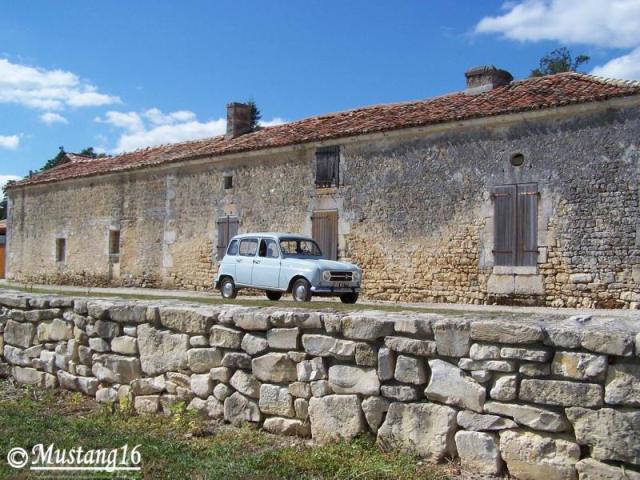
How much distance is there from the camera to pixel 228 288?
13.4 meters

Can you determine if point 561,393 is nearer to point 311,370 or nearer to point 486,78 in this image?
point 311,370

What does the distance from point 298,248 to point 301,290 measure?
1193 millimetres

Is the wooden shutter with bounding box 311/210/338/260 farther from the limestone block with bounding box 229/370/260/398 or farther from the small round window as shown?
the limestone block with bounding box 229/370/260/398

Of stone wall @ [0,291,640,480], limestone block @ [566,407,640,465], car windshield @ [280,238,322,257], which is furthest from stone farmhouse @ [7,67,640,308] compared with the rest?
limestone block @ [566,407,640,465]

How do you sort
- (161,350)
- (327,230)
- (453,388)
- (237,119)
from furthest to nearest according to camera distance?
(237,119)
(327,230)
(161,350)
(453,388)

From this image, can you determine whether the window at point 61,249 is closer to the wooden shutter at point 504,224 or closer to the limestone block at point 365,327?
the wooden shutter at point 504,224

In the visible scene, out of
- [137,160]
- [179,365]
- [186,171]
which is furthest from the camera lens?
[137,160]

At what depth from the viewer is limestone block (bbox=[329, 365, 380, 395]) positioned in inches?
167

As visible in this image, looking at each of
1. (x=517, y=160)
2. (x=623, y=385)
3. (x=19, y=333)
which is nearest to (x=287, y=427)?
(x=623, y=385)

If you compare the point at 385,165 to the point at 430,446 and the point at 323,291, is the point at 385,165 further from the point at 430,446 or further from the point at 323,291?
the point at 430,446

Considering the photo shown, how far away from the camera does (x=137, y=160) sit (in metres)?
21.5

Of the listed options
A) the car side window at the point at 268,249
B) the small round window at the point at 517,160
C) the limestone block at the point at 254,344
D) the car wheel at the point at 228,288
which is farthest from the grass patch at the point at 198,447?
the small round window at the point at 517,160

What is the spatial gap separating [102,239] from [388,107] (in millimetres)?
10784

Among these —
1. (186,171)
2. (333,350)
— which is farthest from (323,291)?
(186,171)
